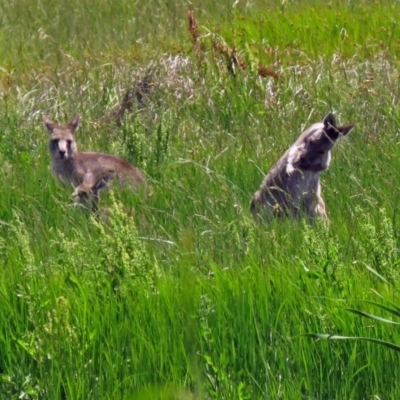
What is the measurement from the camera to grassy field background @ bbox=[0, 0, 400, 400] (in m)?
4.25

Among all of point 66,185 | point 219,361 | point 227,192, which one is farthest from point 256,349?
point 66,185

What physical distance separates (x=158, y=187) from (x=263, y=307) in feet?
10.8

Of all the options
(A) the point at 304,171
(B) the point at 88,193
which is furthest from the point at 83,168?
(A) the point at 304,171

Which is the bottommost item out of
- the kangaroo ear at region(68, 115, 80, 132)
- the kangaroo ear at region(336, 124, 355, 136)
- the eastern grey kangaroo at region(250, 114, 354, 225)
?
the eastern grey kangaroo at region(250, 114, 354, 225)

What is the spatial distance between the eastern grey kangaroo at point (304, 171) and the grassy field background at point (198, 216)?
0.50ft

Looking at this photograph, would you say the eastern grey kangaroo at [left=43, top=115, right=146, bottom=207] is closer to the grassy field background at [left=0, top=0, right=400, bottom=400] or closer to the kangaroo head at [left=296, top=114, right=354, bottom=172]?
the grassy field background at [left=0, top=0, right=400, bottom=400]

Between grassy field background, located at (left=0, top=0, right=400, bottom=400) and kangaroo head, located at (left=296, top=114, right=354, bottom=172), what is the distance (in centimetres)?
18

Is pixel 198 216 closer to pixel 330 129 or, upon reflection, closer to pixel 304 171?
pixel 304 171

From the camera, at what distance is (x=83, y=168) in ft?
29.2

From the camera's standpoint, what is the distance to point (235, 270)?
5.18 m

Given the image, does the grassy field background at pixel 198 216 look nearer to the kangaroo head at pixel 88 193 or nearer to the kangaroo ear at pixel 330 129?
the kangaroo head at pixel 88 193

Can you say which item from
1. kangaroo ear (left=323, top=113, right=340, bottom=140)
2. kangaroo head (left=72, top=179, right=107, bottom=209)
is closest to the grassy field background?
kangaroo head (left=72, top=179, right=107, bottom=209)

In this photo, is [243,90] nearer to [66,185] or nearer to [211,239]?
[66,185]

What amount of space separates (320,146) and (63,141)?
250 centimetres
